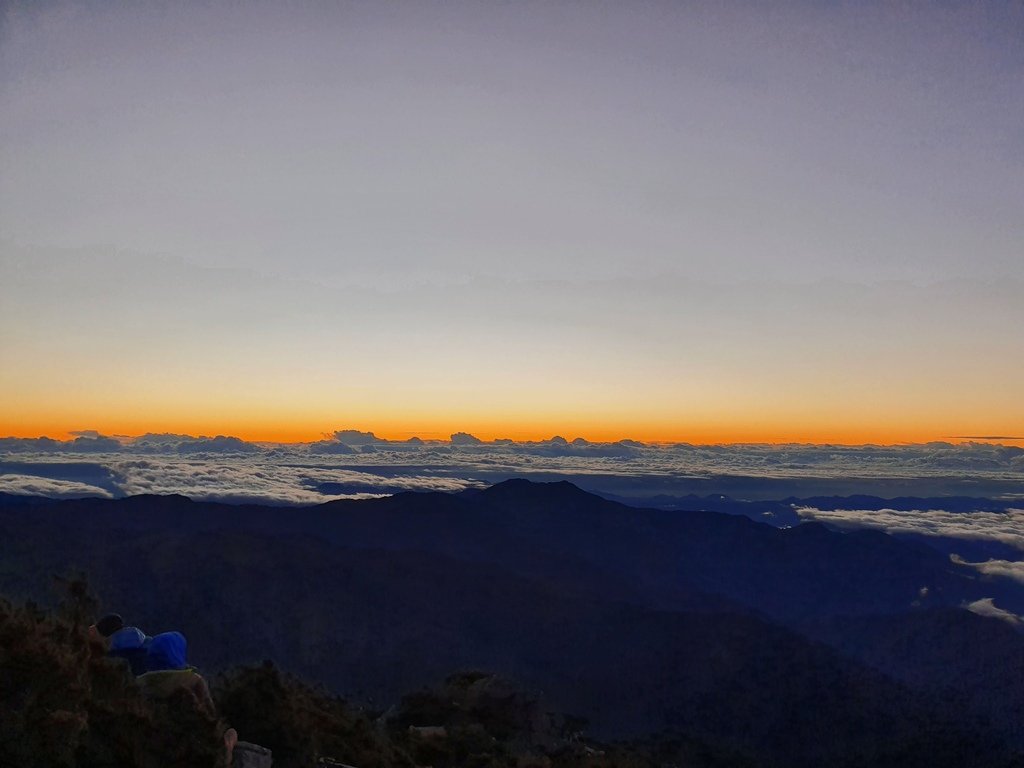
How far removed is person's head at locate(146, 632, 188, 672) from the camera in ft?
81.6

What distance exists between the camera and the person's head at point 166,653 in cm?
2486

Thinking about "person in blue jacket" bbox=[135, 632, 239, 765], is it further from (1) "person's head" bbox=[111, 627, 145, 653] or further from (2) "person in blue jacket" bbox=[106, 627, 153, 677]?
(1) "person's head" bbox=[111, 627, 145, 653]

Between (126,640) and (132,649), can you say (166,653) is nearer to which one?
(132,649)

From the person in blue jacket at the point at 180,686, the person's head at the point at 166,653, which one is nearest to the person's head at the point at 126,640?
the person's head at the point at 166,653

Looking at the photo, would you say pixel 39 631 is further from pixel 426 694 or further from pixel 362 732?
pixel 426 694

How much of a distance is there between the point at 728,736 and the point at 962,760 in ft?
136

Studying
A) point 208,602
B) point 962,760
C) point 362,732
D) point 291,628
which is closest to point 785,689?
point 962,760

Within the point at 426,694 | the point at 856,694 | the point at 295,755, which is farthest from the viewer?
the point at 856,694

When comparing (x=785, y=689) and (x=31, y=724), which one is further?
(x=785, y=689)

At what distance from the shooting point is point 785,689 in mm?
171250

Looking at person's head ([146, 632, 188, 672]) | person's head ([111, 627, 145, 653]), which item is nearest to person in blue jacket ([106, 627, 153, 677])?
person's head ([111, 627, 145, 653])

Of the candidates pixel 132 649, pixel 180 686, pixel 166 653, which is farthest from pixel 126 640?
pixel 180 686

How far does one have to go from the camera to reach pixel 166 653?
25.2 meters

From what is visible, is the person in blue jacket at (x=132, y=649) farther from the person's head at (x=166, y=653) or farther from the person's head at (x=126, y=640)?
the person's head at (x=166, y=653)
